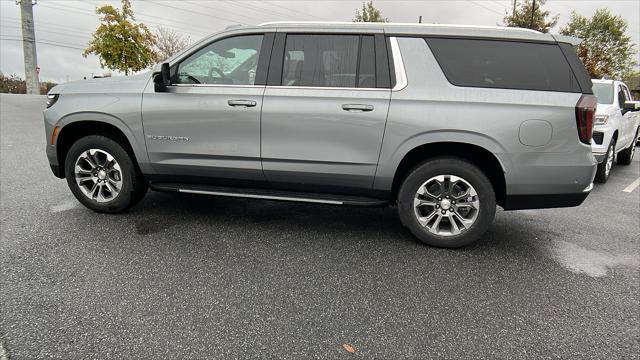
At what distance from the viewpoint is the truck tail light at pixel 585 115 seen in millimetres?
3098

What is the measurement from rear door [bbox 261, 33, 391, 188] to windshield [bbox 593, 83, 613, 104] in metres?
5.74

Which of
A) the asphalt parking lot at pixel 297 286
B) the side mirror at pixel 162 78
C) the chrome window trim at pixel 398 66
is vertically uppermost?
the chrome window trim at pixel 398 66

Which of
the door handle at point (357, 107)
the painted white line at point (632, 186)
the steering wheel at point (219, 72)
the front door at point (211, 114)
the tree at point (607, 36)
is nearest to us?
the door handle at point (357, 107)

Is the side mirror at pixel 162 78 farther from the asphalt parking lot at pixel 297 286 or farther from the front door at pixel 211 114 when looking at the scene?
the asphalt parking lot at pixel 297 286

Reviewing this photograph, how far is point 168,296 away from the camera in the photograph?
2.56 m

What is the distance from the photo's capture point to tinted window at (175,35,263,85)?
3650 millimetres

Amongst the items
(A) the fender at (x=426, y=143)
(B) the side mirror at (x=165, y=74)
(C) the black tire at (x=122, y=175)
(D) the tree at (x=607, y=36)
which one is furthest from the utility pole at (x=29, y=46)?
(D) the tree at (x=607, y=36)

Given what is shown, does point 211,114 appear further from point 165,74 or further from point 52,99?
point 52,99

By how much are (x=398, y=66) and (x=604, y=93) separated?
19.5 ft

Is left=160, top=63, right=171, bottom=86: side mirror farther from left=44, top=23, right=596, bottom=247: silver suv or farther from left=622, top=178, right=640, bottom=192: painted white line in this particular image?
left=622, top=178, right=640, bottom=192: painted white line

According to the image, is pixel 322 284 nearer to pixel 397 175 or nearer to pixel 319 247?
pixel 319 247

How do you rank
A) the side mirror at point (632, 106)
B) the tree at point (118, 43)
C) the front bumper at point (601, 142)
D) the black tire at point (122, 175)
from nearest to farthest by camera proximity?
the black tire at point (122, 175) → the front bumper at point (601, 142) → the side mirror at point (632, 106) → the tree at point (118, 43)

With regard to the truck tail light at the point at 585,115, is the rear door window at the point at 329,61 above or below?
above

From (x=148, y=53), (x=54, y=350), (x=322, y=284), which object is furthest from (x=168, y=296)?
(x=148, y=53)
